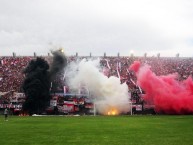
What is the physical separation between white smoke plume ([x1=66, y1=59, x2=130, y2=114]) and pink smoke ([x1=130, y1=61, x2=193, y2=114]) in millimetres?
4156

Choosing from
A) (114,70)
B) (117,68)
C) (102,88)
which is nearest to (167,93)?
(102,88)

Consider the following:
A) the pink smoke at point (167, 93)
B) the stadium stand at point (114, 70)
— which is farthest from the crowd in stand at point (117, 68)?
the pink smoke at point (167, 93)

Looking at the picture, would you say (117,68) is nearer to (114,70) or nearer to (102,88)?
(114,70)

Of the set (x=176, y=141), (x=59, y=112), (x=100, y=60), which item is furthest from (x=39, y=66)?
(x=176, y=141)

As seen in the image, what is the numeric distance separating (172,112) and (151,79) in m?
7.02

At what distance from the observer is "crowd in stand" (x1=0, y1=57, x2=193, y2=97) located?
276 ft

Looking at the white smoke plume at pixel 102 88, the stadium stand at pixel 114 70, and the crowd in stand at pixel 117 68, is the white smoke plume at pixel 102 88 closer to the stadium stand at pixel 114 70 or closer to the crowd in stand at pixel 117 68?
the stadium stand at pixel 114 70

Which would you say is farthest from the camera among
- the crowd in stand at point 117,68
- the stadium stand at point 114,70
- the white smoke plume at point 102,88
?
the crowd in stand at point 117,68

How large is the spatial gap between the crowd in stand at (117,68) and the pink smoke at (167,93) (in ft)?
21.3

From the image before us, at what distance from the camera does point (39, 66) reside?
79.6m

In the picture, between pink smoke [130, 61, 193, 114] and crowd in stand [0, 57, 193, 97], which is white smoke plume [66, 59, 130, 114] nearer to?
crowd in stand [0, 57, 193, 97]

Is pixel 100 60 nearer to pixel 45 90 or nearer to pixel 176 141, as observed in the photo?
pixel 45 90

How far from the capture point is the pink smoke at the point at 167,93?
69.4 meters

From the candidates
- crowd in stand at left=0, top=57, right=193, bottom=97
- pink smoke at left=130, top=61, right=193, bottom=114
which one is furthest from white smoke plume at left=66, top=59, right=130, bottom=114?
pink smoke at left=130, top=61, right=193, bottom=114
